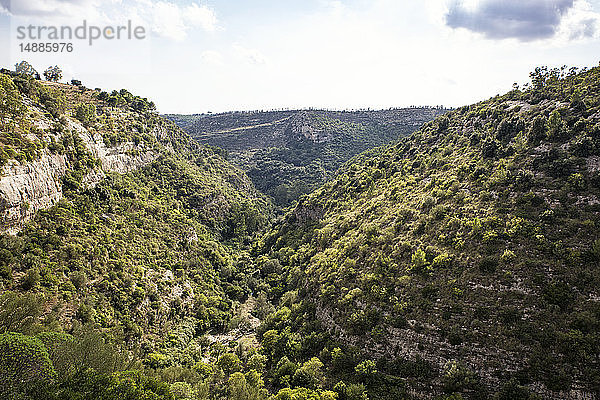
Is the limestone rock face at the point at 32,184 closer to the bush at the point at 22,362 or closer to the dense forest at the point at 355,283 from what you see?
the dense forest at the point at 355,283

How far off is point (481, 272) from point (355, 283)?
2157 centimetres

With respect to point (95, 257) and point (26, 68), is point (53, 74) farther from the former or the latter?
point (95, 257)

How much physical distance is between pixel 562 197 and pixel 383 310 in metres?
32.3

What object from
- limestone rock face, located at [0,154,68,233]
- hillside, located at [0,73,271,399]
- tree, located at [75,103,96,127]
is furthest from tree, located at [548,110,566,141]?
tree, located at [75,103,96,127]

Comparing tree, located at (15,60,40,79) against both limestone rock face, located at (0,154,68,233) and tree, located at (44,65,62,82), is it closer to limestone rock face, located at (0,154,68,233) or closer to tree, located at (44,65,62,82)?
tree, located at (44,65,62,82)

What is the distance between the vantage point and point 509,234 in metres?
43.5

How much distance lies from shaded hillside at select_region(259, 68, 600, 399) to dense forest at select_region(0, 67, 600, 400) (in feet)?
0.79

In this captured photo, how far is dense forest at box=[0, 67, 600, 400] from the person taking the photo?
33.0m

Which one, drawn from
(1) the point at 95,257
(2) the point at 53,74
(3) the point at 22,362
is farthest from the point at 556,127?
(2) the point at 53,74

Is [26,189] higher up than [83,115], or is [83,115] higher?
[83,115]

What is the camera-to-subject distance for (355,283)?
5556cm

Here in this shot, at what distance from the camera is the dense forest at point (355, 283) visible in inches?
1300

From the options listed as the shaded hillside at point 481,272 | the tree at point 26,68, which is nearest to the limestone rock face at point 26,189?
the shaded hillside at point 481,272

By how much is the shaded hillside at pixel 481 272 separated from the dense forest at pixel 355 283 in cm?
24
